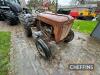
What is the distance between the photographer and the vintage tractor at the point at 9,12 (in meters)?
11.2

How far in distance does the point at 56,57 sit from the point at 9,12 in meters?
6.19

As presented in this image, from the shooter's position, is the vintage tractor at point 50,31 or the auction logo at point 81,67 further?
the vintage tractor at point 50,31

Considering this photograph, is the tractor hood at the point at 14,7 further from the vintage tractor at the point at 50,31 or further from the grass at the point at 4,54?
the vintage tractor at the point at 50,31

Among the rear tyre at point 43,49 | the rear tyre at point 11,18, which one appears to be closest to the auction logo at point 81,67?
the rear tyre at point 43,49

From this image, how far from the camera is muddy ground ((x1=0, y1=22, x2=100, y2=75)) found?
520 cm

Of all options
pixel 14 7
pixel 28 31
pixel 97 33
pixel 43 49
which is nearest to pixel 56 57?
pixel 43 49

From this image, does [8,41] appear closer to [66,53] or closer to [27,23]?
[27,23]

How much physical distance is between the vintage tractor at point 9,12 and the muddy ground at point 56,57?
2990mm

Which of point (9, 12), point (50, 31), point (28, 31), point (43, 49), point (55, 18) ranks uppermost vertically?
point (55, 18)

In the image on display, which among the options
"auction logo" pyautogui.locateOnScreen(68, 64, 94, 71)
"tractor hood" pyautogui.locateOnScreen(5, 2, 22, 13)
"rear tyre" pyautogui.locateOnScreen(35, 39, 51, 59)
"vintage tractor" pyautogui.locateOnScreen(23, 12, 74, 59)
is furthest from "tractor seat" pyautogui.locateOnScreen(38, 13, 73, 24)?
"tractor hood" pyautogui.locateOnScreen(5, 2, 22, 13)

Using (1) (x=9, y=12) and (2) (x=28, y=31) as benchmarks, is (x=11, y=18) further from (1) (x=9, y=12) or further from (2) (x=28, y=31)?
(2) (x=28, y=31)

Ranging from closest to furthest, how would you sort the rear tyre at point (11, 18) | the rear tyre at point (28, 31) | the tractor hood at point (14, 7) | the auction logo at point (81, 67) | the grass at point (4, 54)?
the grass at point (4, 54) → the auction logo at point (81, 67) → the rear tyre at point (28, 31) → the rear tyre at point (11, 18) → the tractor hood at point (14, 7)

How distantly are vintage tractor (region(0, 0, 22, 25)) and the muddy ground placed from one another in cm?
299

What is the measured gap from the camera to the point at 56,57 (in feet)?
20.0
